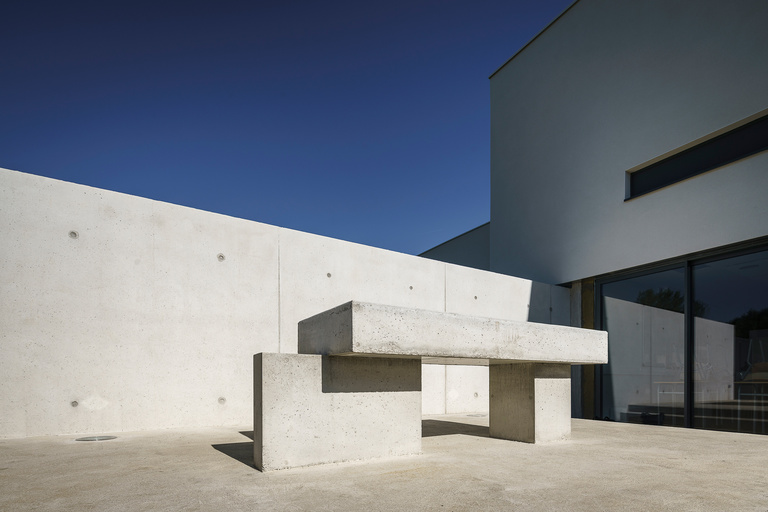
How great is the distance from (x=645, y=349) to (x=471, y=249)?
8775 mm

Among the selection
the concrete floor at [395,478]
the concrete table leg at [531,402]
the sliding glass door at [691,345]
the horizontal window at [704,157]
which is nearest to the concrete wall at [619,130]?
Answer: the horizontal window at [704,157]

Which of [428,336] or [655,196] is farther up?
[655,196]

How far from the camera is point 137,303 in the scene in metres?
7.80

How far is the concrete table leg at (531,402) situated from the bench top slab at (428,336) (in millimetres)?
411

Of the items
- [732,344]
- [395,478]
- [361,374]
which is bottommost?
[395,478]

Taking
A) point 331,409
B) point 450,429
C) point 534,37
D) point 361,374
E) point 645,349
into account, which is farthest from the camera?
point 534,37

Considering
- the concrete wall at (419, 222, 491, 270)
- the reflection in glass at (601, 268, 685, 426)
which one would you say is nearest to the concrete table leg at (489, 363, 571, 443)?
the reflection in glass at (601, 268, 685, 426)

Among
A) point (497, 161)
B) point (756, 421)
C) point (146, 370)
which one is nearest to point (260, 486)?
point (146, 370)

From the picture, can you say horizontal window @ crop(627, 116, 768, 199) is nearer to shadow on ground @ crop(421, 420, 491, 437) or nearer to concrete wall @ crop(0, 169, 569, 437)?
shadow on ground @ crop(421, 420, 491, 437)

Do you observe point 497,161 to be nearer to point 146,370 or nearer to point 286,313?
point 286,313

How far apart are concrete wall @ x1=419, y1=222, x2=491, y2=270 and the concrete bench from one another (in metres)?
11.6

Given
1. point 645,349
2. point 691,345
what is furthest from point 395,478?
point 645,349

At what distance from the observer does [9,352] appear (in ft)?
22.1

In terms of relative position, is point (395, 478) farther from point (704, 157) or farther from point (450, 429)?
point (704, 157)
